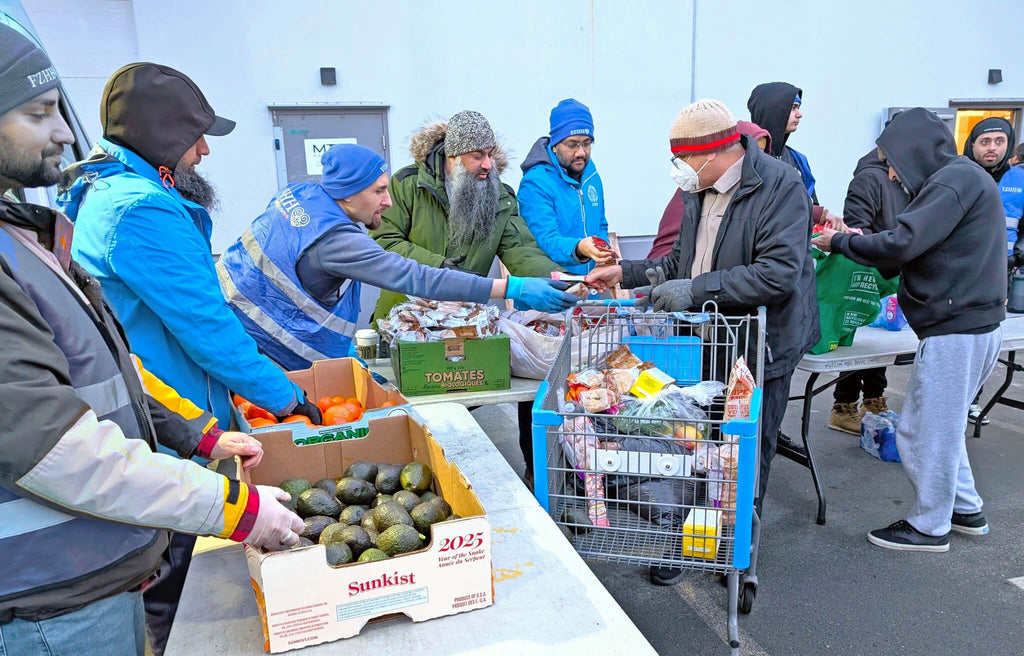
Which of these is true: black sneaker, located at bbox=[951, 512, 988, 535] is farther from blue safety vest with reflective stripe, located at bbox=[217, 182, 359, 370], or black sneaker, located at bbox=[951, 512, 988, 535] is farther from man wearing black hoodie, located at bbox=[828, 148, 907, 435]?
blue safety vest with reflective stripe, located at bbox=[217, 182, 359, 370]

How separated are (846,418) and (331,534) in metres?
4.50

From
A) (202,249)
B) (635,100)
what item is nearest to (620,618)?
(202,249)

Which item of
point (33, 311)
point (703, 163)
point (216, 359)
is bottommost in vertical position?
point (216, 359)

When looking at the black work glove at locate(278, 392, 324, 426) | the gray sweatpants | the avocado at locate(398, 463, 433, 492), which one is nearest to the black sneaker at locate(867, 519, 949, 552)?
the gray sweatpants

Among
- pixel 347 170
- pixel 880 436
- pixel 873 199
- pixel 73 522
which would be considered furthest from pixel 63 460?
pixel 880 436

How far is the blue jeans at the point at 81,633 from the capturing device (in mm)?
1196

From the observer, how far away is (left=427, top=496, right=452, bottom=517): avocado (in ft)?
5.40

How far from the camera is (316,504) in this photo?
167 centimetres

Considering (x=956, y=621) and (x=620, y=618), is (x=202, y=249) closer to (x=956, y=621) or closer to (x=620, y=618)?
(x=620, y=618)

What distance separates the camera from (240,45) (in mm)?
6195

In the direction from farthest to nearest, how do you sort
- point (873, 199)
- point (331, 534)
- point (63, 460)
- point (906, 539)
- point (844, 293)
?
point (873, 199) → point (844, 293) → point (906, 539) → point (331, 534) → point (63, 460)

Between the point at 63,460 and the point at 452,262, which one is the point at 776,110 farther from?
the point at 63,460

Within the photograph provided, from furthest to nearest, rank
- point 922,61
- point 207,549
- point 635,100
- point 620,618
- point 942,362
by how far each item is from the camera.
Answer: point 922,61, point 635,100, point 942,362, point 207,549, point 620,618

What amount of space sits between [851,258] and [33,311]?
10.8 feet
